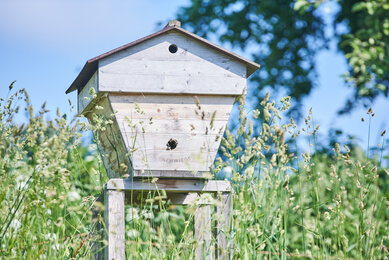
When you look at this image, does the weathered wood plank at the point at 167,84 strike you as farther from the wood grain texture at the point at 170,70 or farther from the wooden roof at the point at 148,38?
the wooden roof at the point at 148,38

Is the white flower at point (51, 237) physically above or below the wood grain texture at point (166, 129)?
below

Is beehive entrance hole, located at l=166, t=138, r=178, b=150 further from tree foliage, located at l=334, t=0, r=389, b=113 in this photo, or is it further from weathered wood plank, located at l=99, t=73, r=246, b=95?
tree foliage, located at l=334, t=0, r=389, b=113

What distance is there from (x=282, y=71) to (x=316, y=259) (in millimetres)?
7540

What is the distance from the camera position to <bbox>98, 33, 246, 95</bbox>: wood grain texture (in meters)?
3.28

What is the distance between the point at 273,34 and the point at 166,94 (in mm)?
7034

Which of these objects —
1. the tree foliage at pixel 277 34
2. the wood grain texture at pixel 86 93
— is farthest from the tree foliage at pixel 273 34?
the wood grain texture at pixel 86 93

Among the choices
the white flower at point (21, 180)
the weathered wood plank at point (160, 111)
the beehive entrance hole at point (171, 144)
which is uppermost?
the weathered wood plank at point (160, 111)

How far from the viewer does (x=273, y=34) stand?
32.5ft

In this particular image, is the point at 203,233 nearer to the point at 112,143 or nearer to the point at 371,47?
the point at 112,143

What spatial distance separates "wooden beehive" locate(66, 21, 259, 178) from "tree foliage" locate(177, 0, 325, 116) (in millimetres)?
6277

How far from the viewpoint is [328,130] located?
28.1 ft

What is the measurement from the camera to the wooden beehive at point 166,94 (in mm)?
3254

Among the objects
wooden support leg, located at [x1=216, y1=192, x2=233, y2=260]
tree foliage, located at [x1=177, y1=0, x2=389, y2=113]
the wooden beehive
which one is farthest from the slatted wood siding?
tree foliage, located at [x1=177, y1=0, x2=389, y2=113]

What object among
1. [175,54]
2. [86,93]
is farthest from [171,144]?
[86,93]
